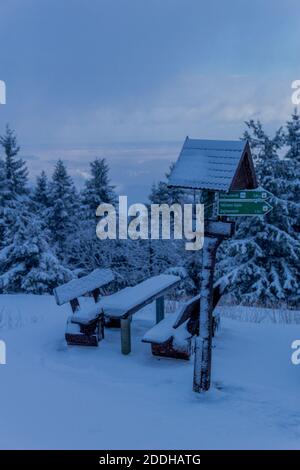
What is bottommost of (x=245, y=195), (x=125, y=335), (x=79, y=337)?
(x=79, y=337)

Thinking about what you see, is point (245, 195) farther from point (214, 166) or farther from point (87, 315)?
point (87, 315)

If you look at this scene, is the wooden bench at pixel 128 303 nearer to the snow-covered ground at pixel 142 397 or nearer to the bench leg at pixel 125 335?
the bench leg at pixel 125 335

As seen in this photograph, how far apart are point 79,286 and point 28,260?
12.6 meters

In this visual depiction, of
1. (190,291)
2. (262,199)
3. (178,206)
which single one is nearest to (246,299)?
(190,291)

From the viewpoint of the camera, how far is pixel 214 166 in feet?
16.5

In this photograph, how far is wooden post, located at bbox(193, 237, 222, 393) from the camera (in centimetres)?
517

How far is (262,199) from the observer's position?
5.02 m

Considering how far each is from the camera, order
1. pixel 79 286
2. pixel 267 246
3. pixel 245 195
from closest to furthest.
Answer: pixel 245 195 → pixel 79 286 → pixel 267 246

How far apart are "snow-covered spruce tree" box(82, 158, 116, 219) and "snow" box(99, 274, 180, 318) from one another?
2027cm


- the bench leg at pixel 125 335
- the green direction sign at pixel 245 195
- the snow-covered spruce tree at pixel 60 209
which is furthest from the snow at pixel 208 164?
the snow-covered spruce tree at pixel 60 209

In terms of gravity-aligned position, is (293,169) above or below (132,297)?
above

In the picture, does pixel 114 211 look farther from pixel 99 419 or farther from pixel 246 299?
pixel 99 419

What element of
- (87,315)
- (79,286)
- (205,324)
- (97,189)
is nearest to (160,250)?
(97,189)
